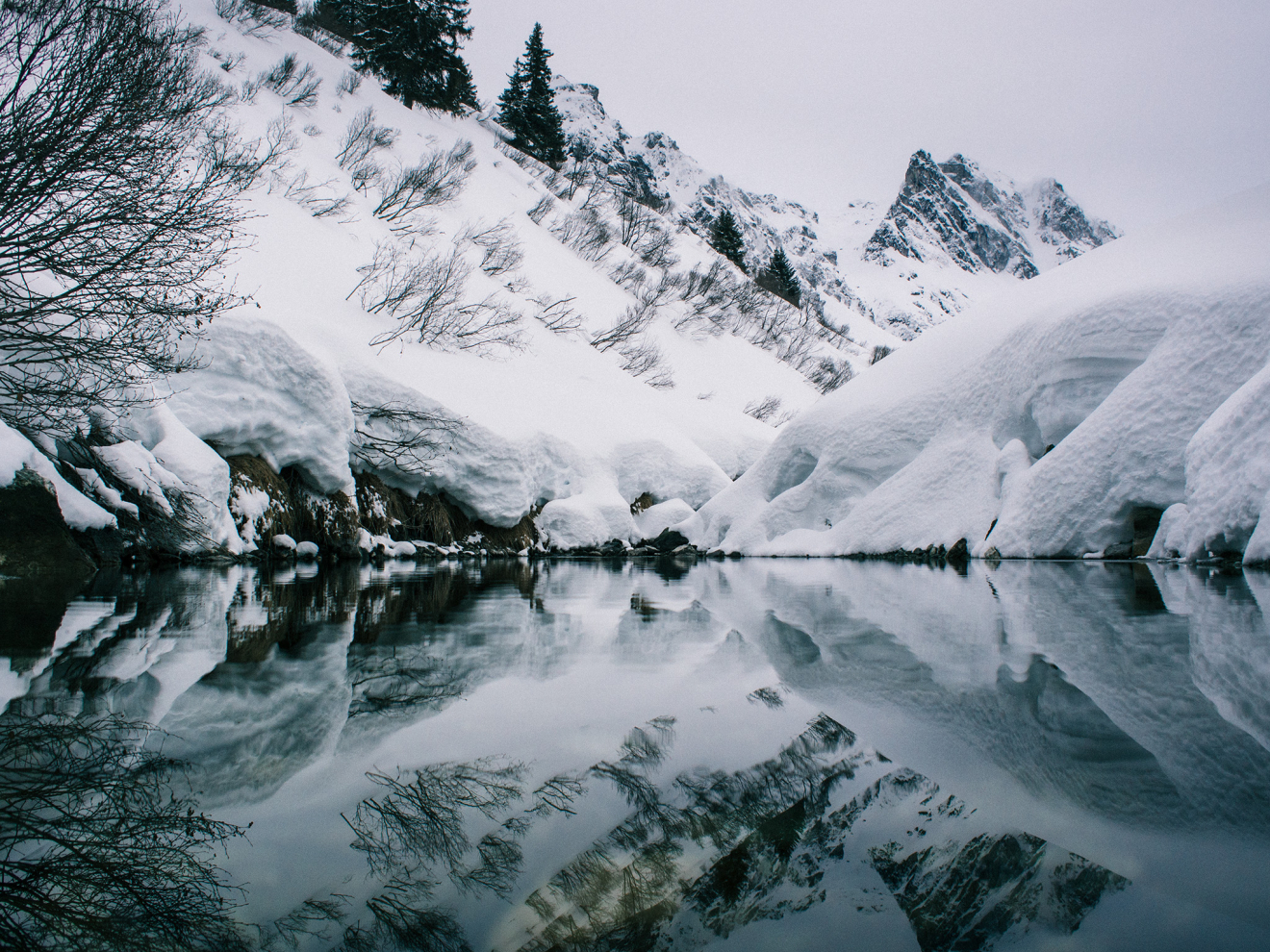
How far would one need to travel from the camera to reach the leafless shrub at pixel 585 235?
24578 millimetres

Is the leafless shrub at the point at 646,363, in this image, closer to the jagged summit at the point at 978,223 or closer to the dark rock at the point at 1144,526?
the dark rock at the point at 1144,526

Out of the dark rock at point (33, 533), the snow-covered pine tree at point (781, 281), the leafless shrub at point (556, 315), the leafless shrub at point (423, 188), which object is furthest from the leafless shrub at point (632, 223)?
the dark rock at point (33, 533)

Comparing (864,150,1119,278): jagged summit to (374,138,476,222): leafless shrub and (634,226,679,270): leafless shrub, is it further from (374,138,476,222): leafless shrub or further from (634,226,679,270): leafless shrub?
(374,138,476,222): leafless shrub

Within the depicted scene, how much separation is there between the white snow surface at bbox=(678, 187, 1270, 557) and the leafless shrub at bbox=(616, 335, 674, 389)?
28.3ft

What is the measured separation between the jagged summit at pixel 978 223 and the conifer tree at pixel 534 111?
79.7 metres

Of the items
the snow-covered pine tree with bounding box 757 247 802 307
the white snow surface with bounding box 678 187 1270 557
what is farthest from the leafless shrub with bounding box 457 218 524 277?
the snow-covered pine tree with bounding box 757 247 802 307

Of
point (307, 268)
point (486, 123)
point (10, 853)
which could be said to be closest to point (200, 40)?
point (307, 268)

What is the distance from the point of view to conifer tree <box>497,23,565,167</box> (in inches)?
1256

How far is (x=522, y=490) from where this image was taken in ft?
38.1

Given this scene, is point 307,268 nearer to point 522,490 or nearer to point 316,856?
point 522,490

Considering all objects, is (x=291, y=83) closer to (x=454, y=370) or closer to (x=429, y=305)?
(x=429, y=305)

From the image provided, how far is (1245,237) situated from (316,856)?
35.8ft

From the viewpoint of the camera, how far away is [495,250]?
60.8 feet

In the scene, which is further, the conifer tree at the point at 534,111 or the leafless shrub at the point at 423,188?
the conifer tree at the point at 534,111
